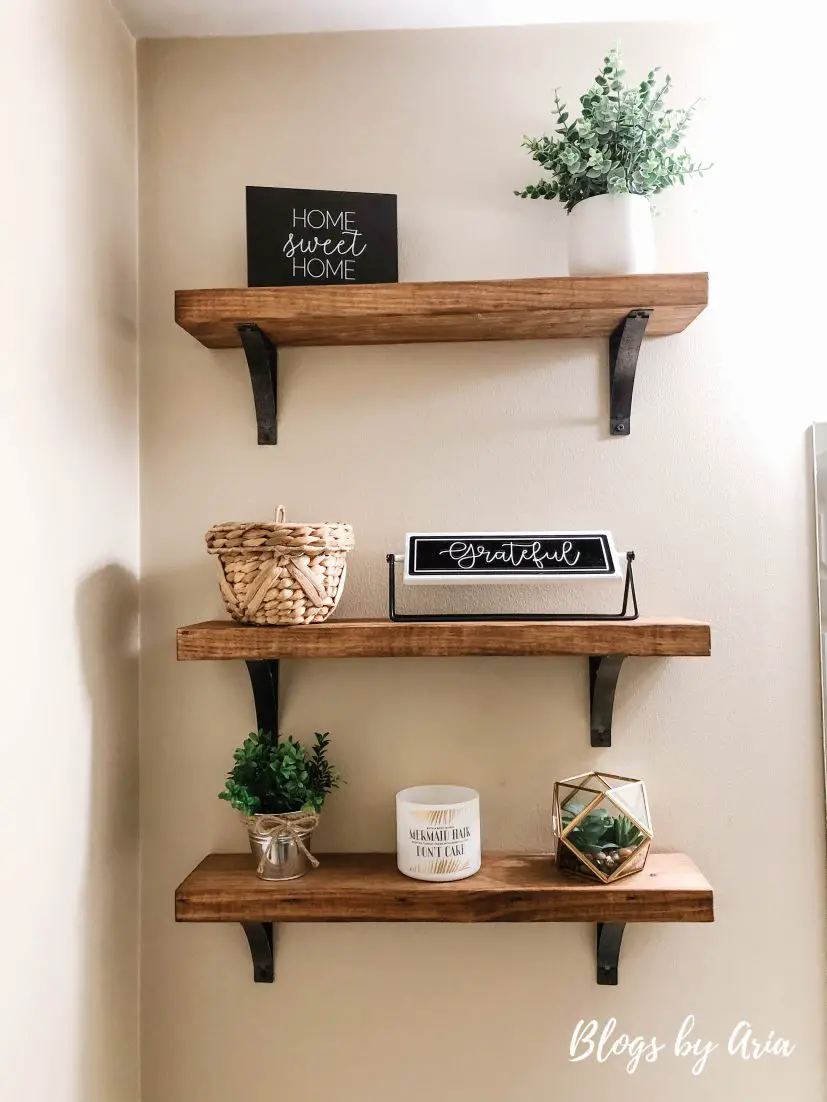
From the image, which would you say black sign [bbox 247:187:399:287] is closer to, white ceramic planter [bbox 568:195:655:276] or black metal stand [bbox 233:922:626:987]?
white ceramic planter [bbox 568:195:655:276]

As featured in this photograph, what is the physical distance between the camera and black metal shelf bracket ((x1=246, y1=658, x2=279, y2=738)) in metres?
1.27

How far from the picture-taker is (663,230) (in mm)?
1351

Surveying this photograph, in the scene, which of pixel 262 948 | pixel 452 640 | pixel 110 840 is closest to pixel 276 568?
pixel 452 640

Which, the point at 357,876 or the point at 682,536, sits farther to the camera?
the point at 682,536

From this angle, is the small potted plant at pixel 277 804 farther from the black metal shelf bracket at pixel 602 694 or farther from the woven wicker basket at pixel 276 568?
the black metal shelf bracket at pixel 602 694

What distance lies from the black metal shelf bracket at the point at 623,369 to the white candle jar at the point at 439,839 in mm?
606

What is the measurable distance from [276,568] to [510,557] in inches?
12.4

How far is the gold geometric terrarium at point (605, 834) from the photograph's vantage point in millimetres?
1169

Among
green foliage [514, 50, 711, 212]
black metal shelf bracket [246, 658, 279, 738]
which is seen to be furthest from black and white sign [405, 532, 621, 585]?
green foliage [514, 50, 711, 212]

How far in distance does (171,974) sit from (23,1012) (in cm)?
35

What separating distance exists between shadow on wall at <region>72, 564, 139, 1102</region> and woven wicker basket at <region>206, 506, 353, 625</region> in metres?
0.21

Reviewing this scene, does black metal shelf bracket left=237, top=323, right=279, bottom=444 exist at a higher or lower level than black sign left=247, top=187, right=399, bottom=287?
lower

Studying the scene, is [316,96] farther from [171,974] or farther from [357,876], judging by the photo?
[171,974]

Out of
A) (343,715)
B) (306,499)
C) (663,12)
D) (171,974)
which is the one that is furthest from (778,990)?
(663,12)
